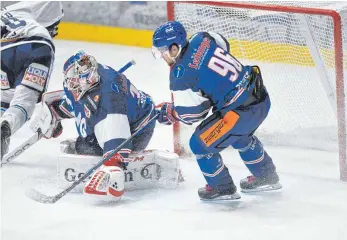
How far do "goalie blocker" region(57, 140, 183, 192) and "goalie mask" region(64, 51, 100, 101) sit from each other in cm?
34

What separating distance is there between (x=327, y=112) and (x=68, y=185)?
132 cm

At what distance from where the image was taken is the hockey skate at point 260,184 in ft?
15.5

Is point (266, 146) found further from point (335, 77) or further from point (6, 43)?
point (6, 43)

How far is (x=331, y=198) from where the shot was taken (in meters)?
4.60

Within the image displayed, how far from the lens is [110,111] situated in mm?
4625

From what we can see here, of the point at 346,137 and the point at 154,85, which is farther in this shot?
the point at 154,85

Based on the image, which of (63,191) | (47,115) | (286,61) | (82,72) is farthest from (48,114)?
(286,61)

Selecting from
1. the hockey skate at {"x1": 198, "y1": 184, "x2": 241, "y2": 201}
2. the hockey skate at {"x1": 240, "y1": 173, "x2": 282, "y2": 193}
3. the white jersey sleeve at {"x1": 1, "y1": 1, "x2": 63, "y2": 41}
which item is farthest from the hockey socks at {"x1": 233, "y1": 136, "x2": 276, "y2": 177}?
the white jersey sleeve at {"x1": 1, "y1": 1, "x2": 63, "y2": 41}

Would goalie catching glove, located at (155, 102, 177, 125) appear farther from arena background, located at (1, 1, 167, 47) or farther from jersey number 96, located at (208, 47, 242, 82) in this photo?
arena background, located at (1, 1, 167, 47)

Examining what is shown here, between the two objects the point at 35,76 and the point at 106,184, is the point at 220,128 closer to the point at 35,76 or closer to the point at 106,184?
the point at 106,184

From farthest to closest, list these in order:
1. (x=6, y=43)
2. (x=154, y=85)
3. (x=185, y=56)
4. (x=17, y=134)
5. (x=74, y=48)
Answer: (x=74, y=48)
(x=154, y=85)
(x=17, y=134)
(x=6, y=43)
(x=185, y=56)

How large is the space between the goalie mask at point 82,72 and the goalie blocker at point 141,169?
1.12 ft

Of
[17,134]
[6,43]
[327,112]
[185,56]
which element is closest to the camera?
[185,56]

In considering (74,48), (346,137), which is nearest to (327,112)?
(346,137)
